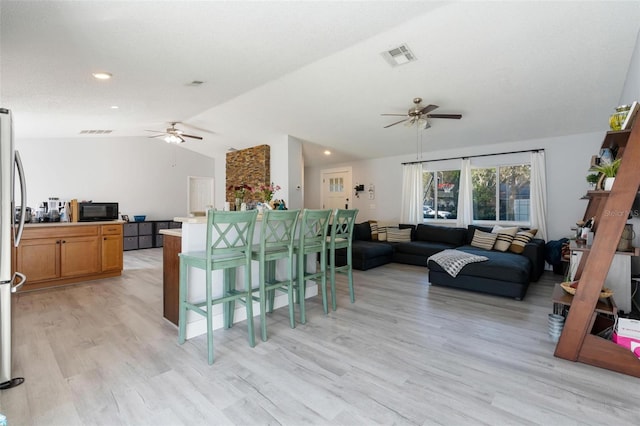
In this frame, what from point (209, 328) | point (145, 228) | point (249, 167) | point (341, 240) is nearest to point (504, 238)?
point (341, 240)

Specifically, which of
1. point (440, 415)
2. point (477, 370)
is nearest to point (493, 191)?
point (477, 370)

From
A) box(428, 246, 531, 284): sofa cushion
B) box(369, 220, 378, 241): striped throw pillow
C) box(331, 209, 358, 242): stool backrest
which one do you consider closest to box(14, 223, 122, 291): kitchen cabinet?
box(331, 209, 358, 242): stool backrest

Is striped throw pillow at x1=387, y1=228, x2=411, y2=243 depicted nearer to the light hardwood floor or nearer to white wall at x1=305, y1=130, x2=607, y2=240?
white wall at x1=305, y1=130, x2=607, y2=240

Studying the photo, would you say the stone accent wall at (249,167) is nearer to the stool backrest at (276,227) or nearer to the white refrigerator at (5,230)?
the stool backrest at (276,227)

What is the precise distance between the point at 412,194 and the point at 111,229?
6.05 metres

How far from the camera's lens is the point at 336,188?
346 inches

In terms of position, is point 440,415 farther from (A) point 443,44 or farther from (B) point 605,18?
(B) point 605,18

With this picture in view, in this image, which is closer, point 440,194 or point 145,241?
point 440,194

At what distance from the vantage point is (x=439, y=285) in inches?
171

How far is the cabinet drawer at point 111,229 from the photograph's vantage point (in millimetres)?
4711

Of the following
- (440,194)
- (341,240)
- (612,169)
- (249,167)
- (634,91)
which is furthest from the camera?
(249,167)

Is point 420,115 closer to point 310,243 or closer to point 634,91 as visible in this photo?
point 634,91

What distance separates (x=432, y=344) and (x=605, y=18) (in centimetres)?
332

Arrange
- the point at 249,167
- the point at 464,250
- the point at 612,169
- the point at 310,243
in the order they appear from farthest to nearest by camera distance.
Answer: the point at 249,167, the point at 464,250, the point at 310,243, the point at 612,169
